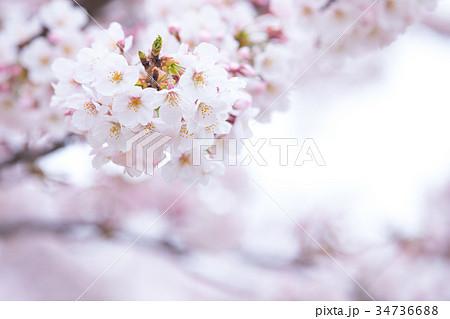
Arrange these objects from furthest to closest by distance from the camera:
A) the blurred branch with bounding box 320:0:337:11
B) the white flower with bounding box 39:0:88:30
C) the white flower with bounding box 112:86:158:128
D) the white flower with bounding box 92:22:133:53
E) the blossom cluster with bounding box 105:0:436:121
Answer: the white flower with bounding box 39:0:88:30, the blurred branch with bounding box 320:0:337:11, the blossom cluster with bounding box 105:0:436:121, the white flower with bounding box 92:22:133:53, the white flower with bounding box 112:86:158:128

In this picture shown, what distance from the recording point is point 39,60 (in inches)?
38.0

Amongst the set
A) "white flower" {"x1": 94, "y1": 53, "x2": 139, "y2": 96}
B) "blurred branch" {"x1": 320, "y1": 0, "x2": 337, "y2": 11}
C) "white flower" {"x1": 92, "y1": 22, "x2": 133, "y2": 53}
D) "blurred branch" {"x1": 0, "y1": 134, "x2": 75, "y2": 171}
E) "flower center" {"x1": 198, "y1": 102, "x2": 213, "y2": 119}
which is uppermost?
"blurred branch" {"x1": 320, "y1": 0, "x2": 337, "y2": 11}

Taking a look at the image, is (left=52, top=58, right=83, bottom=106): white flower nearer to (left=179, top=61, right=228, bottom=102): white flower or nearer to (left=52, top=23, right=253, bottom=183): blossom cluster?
(left=52, top=23, right=253, bottom=183): blossom cluster

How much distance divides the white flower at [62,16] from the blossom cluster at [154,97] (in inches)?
18.8

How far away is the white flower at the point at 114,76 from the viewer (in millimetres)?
516

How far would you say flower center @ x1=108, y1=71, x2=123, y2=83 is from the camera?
521mm

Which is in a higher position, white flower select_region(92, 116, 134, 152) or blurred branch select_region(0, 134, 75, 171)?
blurred branch select_region(0, 134, 75, 171)

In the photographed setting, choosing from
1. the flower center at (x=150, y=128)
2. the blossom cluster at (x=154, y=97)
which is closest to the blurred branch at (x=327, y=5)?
the blossom cluster at (x=154, y=97)

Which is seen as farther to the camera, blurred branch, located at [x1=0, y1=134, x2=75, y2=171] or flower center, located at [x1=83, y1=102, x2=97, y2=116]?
blurred branch, located at [x1=0, y1=134, x2=75, y2=171]

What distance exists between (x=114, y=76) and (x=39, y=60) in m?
0.54

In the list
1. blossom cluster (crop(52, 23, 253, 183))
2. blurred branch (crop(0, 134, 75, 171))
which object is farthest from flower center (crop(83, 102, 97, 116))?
blurred branch (crop(0, 134, 75, 171))

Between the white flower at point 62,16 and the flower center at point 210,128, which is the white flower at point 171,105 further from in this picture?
the white flower at point 62,16

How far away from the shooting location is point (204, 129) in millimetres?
549

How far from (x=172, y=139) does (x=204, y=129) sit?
0.14ft
